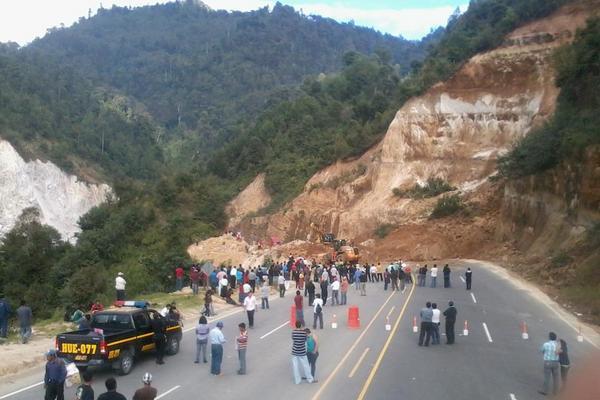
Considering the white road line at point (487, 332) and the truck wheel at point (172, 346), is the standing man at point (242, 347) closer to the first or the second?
the truck wheel at point (172, 346)

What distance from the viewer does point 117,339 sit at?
45.0 feet

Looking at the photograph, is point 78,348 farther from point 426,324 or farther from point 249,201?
point 249,201

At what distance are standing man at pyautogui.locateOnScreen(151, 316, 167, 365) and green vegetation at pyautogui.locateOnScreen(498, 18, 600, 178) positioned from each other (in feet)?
82.2

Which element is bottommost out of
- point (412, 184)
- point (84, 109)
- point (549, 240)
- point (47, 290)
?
point (47, 290)

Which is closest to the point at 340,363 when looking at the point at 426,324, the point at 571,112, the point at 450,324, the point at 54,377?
the point at 426,324

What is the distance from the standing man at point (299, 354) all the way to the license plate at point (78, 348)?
4285 mm

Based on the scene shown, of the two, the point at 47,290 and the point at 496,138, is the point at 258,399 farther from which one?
the point at 496,138

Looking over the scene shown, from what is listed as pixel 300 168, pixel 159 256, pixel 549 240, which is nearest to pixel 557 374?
pixel 549 240

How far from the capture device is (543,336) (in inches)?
695

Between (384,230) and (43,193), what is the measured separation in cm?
5566

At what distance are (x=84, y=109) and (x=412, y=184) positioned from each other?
94.5m

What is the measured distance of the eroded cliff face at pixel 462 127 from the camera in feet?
168

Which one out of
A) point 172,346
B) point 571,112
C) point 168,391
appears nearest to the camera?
point 168,391

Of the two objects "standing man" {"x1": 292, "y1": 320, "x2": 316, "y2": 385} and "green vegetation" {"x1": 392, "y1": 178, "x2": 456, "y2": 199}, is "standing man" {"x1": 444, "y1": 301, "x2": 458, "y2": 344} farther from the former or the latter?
"green vegetation" {"x1": 392, "y1": 178, "x2": 456, "y2": 199}
